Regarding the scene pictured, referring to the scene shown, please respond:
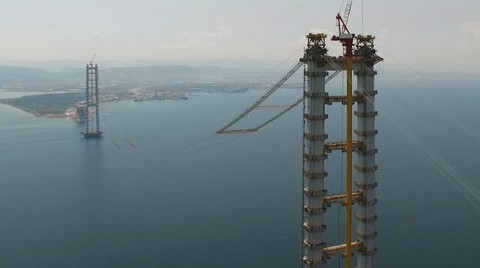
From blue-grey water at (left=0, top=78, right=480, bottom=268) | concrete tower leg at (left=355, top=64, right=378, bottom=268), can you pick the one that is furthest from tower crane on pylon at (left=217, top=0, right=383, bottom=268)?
blue-grey water at (left=0, top=78, right=480, bottom=268)

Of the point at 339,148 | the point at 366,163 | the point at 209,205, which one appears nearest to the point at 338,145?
the point at 339,148

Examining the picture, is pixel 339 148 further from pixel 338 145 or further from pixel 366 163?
pixel 366 163

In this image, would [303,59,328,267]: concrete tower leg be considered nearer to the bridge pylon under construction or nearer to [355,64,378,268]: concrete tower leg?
the bridge pylon under construction

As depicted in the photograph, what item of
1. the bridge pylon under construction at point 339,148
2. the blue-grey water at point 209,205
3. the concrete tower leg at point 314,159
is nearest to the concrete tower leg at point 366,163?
the bridge pylon under construction at point 339,148

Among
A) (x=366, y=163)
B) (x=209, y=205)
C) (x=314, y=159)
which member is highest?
(x=314, y=159)

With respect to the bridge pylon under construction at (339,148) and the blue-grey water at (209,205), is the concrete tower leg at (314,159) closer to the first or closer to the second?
the bridge pylon under construction at (339,148)
